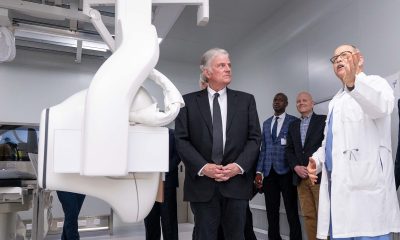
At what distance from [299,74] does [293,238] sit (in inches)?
69.8

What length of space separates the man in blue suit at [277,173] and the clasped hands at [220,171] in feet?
5.62

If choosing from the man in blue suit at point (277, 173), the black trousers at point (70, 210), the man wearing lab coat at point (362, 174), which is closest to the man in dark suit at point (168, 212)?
the black trousers at point (70, 210)

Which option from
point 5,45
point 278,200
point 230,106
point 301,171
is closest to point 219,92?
point 230,106

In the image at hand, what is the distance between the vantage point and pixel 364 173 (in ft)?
4.98

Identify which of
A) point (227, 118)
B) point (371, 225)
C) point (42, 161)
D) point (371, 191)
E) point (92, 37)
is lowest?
point (371, 225)

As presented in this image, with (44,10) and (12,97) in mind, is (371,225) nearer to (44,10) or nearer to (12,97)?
(44,10)

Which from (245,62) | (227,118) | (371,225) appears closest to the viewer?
(371,225)

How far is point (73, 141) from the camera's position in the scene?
0.91 m

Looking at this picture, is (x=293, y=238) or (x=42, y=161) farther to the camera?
(x=293, y=238)

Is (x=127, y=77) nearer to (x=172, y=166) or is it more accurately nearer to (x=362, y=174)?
(x=362, y=174)

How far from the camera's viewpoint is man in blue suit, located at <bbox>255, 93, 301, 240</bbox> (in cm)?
331

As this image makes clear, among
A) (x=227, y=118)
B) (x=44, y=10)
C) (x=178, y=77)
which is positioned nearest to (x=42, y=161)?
(x=227, y=118)

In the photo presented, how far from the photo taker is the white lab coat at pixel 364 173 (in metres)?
1.50

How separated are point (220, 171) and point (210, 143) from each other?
6.9 inches
